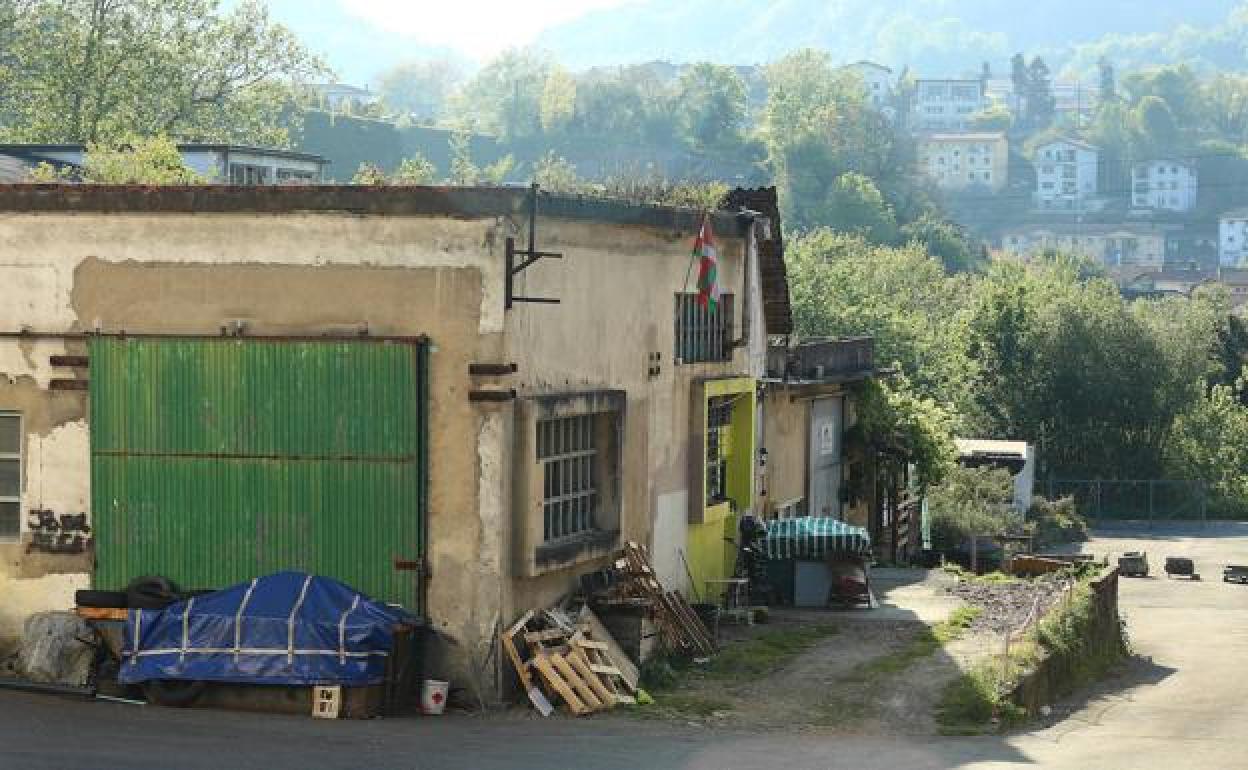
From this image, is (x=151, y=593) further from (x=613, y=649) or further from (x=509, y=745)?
(x=613, y=649)

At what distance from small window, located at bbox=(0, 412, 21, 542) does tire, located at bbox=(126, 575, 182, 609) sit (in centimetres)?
159

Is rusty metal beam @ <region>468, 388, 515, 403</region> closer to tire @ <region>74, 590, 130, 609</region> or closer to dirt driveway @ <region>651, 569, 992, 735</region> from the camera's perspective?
dirt driveway @ <region>651, 569, 992, 735</region>

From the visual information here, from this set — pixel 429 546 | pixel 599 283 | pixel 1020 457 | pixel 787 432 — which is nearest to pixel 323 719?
pixel 429 546

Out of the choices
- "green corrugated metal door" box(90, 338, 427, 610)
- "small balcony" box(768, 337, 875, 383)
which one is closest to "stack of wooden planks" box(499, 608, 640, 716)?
"green corrugated metal door" box(90, 338, 427, 610)

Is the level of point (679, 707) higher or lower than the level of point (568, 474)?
lower

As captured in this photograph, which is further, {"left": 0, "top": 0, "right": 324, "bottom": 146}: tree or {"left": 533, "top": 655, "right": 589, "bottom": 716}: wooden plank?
{"left": 0, "top": 0, "right": 324, "bottom": 146}: tree

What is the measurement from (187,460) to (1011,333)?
6936 centimetres

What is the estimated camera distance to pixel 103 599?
2189 cm

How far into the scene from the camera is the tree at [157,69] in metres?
81.8

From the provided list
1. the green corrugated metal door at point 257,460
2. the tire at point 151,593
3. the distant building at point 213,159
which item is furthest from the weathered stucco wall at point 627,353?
the distant building at point 213,159

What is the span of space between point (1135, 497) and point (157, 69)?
41317mm

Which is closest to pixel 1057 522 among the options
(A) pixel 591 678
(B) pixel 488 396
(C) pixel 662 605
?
(C) pixel 662 605

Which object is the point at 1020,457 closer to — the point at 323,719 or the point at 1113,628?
the point at 1113,628

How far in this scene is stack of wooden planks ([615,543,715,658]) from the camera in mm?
24250
